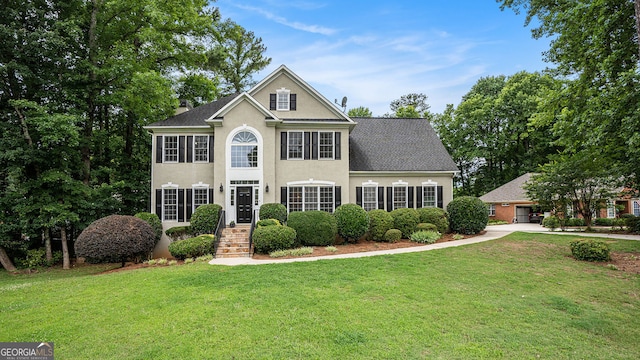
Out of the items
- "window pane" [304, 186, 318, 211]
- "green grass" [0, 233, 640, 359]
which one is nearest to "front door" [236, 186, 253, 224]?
"window pane" [304, 186, 318, 211]

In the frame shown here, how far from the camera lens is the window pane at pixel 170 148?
16500mm

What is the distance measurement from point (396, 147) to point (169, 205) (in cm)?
1306

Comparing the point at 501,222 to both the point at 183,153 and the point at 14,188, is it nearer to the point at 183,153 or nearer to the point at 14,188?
the point at 183,153

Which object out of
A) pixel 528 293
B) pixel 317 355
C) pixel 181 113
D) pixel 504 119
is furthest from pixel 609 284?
pixel 504 119

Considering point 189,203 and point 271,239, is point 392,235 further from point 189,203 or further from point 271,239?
point 189,203

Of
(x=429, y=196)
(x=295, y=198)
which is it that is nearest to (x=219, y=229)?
(x=295, y=198)

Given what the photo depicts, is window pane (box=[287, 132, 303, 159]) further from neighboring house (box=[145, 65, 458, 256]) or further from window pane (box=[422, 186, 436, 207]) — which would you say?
window pane (box=[422, 186, 436, 207])

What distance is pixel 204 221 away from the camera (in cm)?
1433

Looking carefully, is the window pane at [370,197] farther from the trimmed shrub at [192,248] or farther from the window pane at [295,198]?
the trimmed shrub at [192,248]

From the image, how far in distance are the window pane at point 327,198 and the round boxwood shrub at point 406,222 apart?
10.8 ft

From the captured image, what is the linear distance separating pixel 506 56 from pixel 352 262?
537 inches

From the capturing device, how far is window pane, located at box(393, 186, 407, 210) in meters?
17.6

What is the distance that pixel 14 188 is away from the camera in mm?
14164

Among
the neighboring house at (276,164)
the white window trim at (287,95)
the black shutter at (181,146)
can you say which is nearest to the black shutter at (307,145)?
the neighboring house at (276,164)
